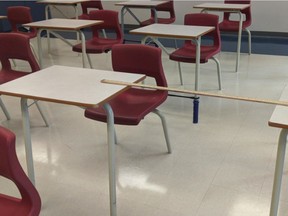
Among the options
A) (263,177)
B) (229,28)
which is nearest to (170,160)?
(263,177)

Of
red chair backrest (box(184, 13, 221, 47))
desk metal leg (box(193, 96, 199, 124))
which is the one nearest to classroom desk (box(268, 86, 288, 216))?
desk metal leg (box(193, 96, 199, 124))

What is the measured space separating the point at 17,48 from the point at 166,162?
149 centimetres

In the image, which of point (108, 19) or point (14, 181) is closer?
point (14, 181)

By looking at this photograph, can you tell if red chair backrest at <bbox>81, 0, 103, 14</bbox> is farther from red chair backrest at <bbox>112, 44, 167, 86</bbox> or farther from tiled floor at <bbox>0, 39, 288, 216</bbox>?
red chair backrest at <bbox>112, 44, 167, 86</bbox>

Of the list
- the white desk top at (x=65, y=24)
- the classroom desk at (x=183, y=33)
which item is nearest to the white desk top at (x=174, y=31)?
the classroom desk at (x=183, y=33)

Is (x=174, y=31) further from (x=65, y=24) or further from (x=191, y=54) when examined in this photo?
(x=65, y=24)

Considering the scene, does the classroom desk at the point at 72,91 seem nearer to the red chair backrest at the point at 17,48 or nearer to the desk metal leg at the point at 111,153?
the desk metal leg at the point at 111,153

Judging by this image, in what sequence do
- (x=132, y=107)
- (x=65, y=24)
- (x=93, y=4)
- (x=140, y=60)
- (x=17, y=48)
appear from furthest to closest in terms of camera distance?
1. (x=93, y=4)
2. (x=65, y=24)
3. (x=17, y=48)
4. (x=140, y=60)
5. (x=132, y=107)

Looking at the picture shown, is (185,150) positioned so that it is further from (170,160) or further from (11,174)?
(11,174)

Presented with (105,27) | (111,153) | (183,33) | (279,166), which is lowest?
(111,153)

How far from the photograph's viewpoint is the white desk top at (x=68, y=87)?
178 centimetres

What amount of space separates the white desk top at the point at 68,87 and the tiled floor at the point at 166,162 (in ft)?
2.30

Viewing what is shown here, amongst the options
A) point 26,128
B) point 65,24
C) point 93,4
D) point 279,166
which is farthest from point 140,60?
point 93,4

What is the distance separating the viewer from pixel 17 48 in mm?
2963
